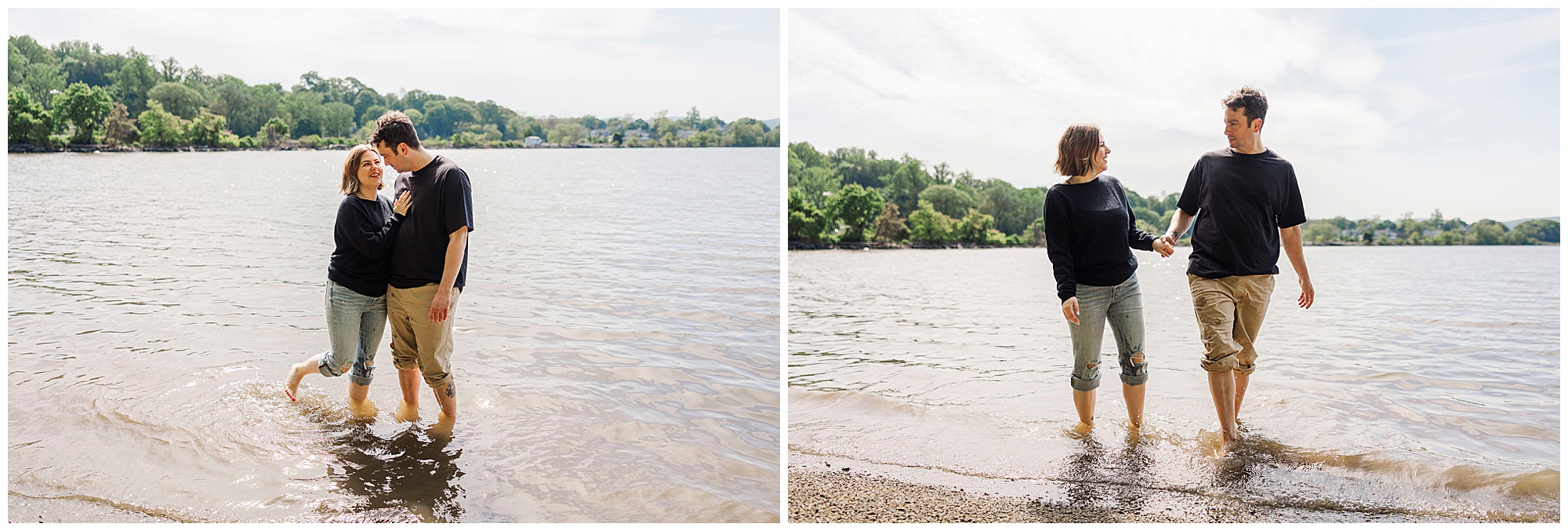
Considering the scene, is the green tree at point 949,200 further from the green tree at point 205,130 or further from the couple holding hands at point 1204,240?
the couple holding hands at point 1204,240

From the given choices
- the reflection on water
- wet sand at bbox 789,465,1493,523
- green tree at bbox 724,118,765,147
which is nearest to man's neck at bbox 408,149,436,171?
the reflection on water

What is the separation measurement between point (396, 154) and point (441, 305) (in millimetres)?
790

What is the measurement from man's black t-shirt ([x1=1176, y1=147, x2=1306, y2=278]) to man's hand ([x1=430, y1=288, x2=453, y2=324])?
3852 mm

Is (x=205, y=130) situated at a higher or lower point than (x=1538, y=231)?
higher

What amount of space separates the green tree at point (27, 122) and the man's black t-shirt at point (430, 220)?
82.4 meters

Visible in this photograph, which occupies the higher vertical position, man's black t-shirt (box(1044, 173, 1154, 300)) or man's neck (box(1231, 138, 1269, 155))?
man's neck (box(1231, 138, 1269, 155))

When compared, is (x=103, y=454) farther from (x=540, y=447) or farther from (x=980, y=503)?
(x=980, y=503)

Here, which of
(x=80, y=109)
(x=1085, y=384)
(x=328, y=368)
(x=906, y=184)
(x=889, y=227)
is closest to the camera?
(x=1085, y=384)

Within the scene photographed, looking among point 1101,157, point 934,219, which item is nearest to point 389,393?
point 1101,157

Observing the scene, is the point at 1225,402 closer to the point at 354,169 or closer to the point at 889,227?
the point at 354,169

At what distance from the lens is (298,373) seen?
17.0ft

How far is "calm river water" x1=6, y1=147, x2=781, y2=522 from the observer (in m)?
3.97

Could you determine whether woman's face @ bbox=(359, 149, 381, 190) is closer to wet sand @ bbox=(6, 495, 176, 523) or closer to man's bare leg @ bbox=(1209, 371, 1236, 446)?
wet sand @ bbox=(6, 495, 176, 523)

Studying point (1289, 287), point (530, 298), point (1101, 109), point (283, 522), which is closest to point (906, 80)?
point (1101, 109)
